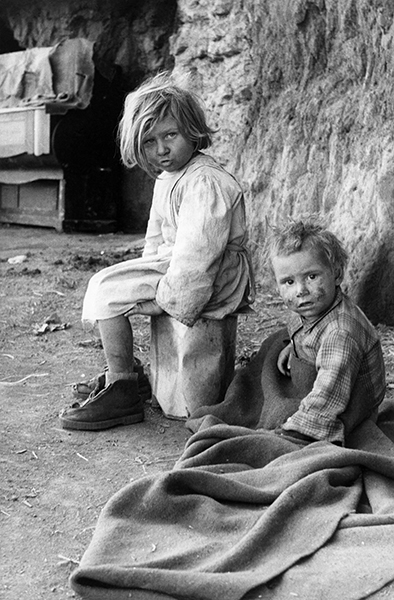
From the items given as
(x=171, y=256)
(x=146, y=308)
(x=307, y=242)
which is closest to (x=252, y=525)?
(x=307, y=242)

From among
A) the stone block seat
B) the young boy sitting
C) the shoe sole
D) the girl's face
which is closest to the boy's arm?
the young boy sitting

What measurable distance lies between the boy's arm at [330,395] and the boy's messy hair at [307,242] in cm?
29

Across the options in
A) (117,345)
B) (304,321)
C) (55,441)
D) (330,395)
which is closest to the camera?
(330,395)

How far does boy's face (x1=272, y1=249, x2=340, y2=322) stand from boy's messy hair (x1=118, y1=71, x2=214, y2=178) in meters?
0.74

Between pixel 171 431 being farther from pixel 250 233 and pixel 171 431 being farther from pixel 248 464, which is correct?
pixel 250 233

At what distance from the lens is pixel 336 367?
9.72 feet

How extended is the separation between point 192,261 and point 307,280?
0.51 m

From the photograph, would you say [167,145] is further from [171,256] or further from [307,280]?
[307,280]

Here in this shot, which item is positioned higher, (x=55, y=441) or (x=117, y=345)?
(x=117, y=345)

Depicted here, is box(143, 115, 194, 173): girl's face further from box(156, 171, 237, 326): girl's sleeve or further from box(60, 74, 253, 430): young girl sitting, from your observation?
box(156, 171, 237, 326): girl's sleeve

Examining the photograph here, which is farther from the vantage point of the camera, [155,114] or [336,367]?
[155,114]

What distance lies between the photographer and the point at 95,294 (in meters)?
3.50

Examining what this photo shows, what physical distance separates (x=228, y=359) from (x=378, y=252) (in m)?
1.73

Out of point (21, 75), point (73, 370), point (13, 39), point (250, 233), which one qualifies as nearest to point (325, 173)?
point (250, 233)
